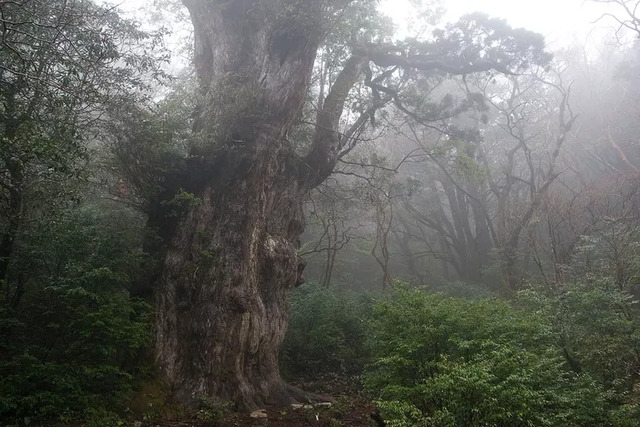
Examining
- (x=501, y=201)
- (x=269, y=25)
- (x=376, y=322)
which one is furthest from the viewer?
(x=501, y=201)

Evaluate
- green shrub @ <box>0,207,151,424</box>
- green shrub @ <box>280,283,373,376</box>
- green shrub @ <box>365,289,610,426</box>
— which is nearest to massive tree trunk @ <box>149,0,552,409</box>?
green shrub @ <box>0,207,151,424</box>

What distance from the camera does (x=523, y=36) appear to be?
13312mm

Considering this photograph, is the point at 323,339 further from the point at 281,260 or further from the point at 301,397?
the point at 281,260

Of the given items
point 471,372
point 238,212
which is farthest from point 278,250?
point 471,372

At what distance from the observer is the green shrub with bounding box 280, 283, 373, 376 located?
11.8 m

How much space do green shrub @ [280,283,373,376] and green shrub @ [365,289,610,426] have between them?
5155mm

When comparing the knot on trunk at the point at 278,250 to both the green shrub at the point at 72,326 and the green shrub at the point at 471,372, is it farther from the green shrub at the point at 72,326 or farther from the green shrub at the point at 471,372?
the green shrub at the point at 471,372

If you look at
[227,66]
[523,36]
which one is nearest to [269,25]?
[227,66]

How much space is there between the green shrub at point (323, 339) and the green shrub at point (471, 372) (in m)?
5.15

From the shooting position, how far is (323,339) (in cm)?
1172

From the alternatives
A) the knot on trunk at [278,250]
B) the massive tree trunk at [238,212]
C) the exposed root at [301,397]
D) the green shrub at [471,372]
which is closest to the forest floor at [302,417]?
the exposed root at [301,397]

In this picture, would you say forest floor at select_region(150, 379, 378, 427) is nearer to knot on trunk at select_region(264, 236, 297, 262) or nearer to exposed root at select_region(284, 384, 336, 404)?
exposed root at select_region(284, 384, 336, 404)

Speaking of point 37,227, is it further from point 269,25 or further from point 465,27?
point 465,27

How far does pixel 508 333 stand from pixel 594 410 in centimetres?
115
